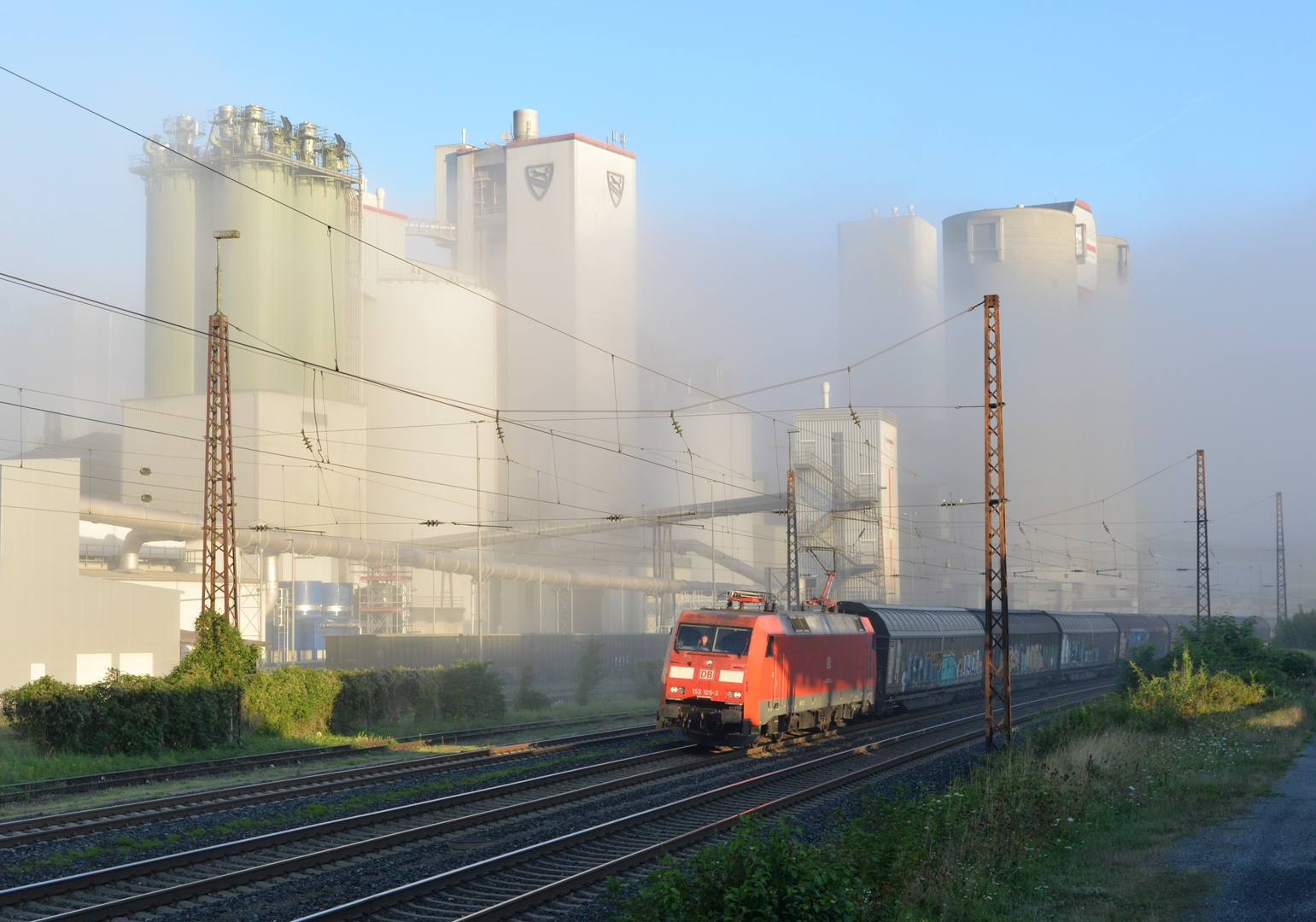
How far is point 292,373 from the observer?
3492 inches

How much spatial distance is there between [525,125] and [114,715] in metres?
111

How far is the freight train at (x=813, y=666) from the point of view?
27.7 metres

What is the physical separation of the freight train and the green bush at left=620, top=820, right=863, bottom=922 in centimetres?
1692

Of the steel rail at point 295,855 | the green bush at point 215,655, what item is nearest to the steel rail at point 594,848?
the steel rail at point 295,855

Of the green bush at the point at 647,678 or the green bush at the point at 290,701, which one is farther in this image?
the green bush at the point at 647,678

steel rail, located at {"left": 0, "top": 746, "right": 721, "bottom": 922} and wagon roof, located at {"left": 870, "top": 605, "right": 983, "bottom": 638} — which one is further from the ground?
wagon roof, located at {"left": 870, "top": 605, "right": 983, "bottom": 638}

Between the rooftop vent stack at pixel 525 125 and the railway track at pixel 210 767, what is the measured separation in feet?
336

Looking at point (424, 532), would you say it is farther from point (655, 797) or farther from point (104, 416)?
point (655, 797)

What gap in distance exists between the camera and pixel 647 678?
58.3 metres

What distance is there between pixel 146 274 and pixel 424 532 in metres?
31.2

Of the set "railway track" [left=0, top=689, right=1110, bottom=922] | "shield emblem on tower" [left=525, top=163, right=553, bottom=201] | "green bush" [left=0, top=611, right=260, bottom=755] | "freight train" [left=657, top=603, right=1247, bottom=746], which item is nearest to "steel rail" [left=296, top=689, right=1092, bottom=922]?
"railway track" [left=0, top=689, right=1110, bottom=922]

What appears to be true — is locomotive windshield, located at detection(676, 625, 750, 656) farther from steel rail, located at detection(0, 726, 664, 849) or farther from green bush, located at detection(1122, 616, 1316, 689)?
green bush, located at detection(1122, 616, 1316, 689)

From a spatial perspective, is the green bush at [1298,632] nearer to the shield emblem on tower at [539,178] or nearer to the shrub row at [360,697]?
the shrub row at [360,697]

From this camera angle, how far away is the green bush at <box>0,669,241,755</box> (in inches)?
1035
